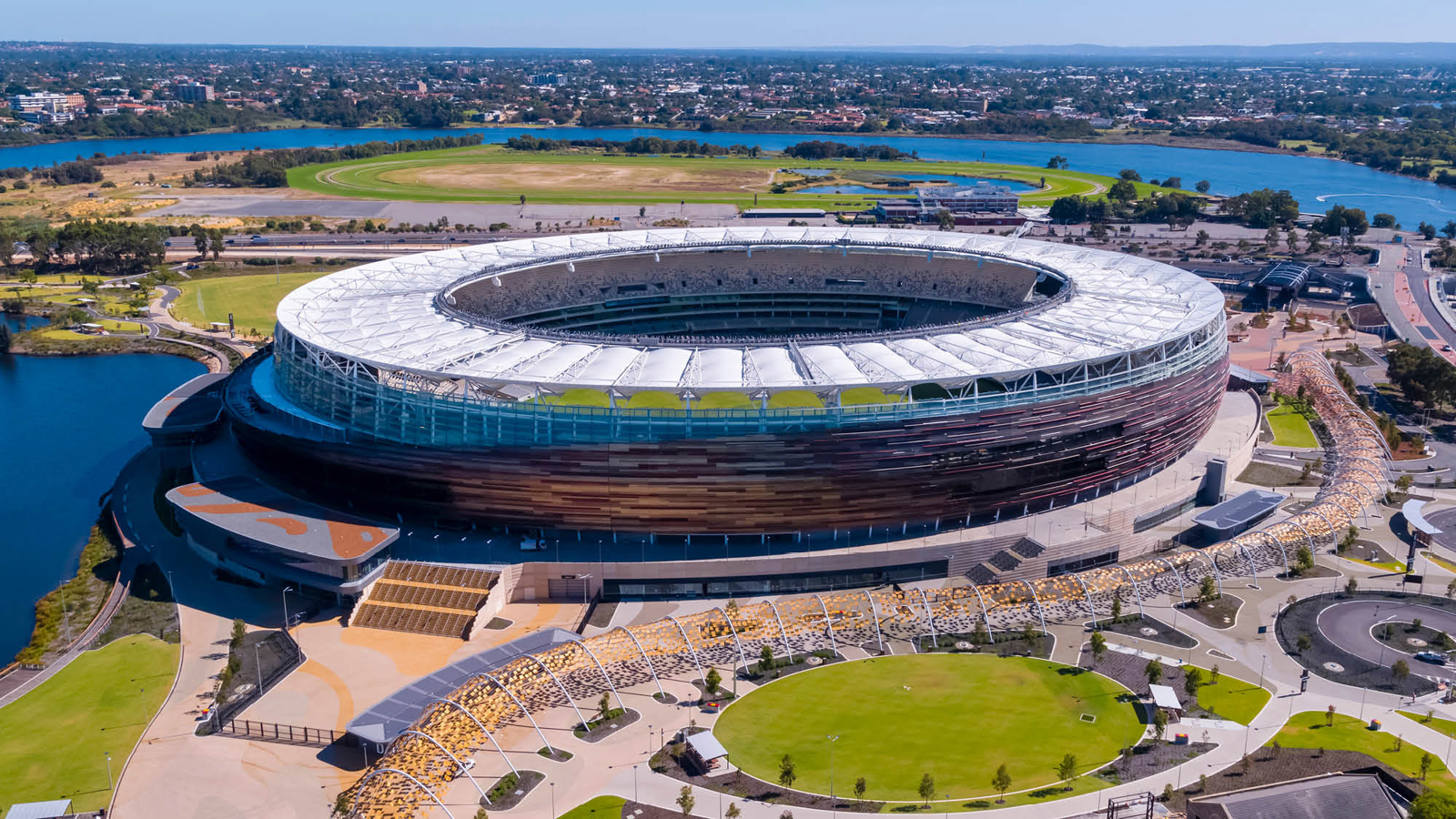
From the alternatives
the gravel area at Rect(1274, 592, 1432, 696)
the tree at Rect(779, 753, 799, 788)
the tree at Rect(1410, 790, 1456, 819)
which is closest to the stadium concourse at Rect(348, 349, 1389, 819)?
the gravel area at Rect(1274, 592, 1432, 696)

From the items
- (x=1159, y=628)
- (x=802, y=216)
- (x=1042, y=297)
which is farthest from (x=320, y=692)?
(x=802, y=216)

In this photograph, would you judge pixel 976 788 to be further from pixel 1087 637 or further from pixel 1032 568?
pixel 1032 568

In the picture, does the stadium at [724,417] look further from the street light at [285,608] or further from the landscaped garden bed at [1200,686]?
the landscaped garden bed at [1200,686]

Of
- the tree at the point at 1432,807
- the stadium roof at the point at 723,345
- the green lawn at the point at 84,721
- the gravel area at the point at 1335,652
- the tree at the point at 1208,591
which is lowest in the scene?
the green lawn at the point at 84,721

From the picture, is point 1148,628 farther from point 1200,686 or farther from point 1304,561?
point 1304,561

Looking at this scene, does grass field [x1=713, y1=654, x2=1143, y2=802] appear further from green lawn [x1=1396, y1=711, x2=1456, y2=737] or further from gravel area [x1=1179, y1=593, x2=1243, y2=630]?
green lawn [x1=1396, y1=711, x2=1456, y2=737]

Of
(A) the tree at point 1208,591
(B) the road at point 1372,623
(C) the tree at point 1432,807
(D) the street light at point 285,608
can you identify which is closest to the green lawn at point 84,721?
(D) the street light at point 285,608
